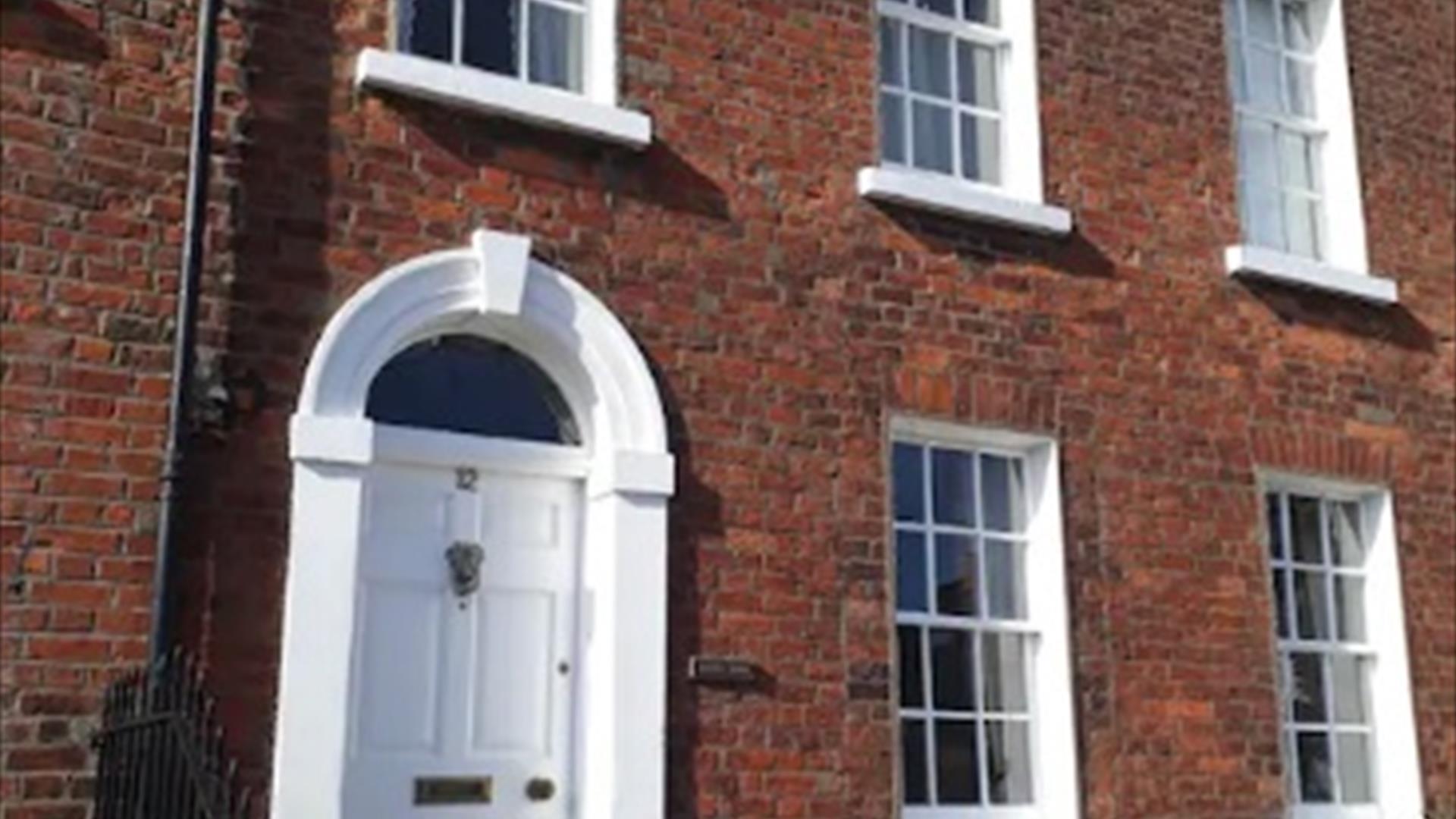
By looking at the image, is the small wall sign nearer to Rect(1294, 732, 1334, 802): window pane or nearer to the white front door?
the white front door

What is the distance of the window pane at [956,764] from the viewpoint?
7.59m

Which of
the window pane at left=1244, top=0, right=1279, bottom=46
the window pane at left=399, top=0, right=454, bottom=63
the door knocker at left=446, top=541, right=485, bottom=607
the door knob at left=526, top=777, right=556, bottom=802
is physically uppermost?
the window pane at left=1244, top=0, right=1279, bottom=46

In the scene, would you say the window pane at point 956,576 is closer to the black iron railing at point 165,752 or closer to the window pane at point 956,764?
the window pane at point 956,764

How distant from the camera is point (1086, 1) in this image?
8914mm

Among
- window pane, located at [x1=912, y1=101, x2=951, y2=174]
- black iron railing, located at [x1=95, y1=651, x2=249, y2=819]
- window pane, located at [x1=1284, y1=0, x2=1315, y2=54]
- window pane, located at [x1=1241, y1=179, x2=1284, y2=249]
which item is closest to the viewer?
black iron railing, located at [x1=95, y1=651, x2=249, y2=819]

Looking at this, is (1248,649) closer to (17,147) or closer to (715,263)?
(715,263)

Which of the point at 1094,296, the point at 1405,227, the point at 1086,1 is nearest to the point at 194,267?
the point at 1094,296

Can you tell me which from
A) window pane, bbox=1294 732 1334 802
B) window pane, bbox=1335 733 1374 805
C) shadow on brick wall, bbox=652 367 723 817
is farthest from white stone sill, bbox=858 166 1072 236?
window pane, bbox=1335 733 1374 805

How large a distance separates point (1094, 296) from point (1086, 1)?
160cm

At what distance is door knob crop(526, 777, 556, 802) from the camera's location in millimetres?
6566

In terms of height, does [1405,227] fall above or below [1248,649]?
Result: above

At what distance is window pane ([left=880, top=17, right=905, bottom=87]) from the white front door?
9.17 ft

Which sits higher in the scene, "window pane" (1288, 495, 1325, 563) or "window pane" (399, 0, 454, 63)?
"window pane" (399, 0, 454, 63)

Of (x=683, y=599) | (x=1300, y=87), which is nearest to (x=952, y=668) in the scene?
(x=683, y=599)
